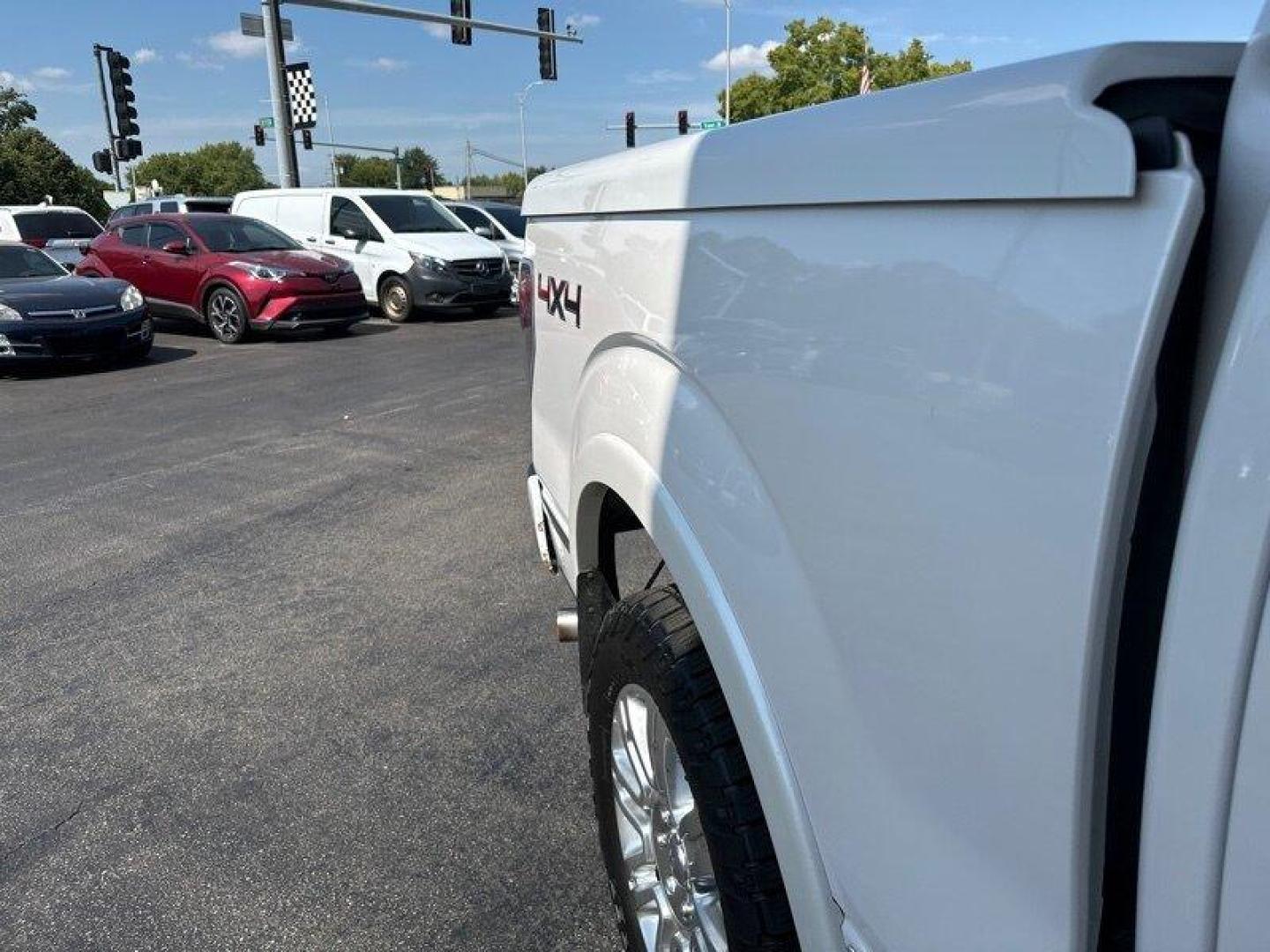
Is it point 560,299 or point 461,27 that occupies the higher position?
point 461,27

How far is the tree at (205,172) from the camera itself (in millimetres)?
99000

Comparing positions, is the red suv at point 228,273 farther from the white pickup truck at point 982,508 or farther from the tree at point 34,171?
the tree at point 34,171

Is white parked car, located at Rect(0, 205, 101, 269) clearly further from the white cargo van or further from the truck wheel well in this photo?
the truck wheel well

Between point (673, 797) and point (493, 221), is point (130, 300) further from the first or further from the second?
point (673, 797)

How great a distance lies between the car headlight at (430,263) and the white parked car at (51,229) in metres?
7.08

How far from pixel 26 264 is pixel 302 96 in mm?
12638

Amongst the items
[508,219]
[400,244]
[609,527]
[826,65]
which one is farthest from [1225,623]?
[826,65]

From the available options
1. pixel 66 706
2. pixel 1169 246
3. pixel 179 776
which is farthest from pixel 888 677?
pixel 66 706

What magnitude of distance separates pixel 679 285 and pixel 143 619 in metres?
3.12

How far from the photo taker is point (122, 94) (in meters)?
20.8

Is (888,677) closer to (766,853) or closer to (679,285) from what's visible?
(766,853)

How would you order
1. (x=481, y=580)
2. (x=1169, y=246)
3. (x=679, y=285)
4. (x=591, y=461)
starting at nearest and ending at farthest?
(x=1169, y=246)
(x=679, y=285)
(x=591, y=461)
(x=481, y=580)

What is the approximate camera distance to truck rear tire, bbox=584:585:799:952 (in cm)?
148

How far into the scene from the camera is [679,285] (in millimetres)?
1624
